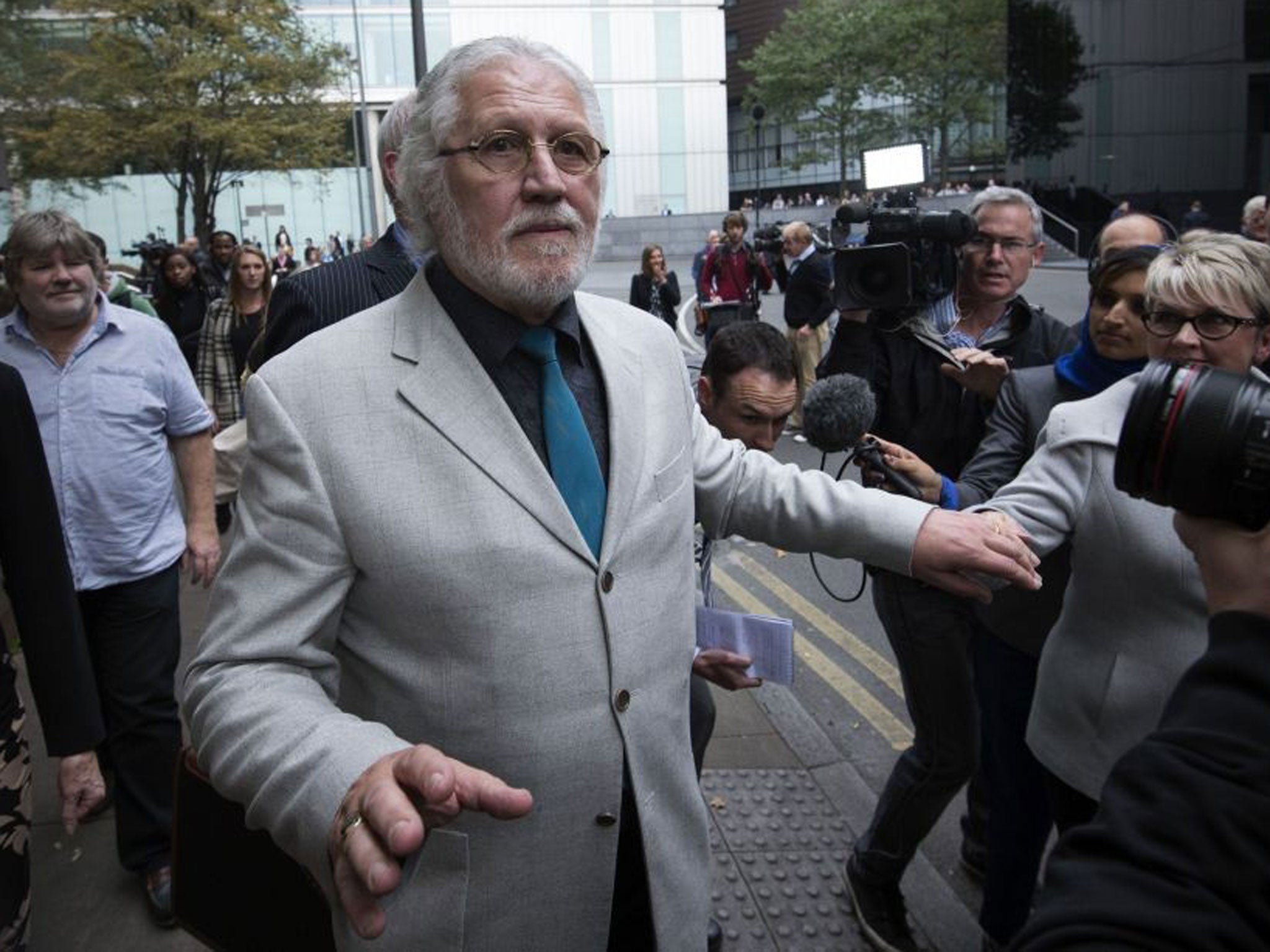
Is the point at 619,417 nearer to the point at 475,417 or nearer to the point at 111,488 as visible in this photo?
the point at 475,417

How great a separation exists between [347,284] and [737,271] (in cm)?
1055

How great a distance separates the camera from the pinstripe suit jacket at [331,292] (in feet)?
9.83

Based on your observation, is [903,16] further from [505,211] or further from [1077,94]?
[505,211]

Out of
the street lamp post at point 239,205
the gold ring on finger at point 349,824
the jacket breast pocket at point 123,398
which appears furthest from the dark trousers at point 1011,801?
the street lamp post at point 239,205

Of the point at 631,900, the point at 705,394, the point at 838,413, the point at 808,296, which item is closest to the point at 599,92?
the point at 808,296

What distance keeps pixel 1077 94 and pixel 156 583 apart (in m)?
22.7

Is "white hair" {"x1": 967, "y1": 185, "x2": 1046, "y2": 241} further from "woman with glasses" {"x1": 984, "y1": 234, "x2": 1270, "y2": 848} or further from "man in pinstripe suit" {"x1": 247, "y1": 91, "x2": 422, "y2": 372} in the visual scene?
"man in pinstripe suit" {"x1": 247, "y1": 91, "x2": 422, "y2": 372}

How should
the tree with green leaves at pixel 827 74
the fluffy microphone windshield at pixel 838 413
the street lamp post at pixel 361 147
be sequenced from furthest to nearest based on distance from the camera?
the tree with green leaves at pixel 827 74 < the street lamp post at pixel 361 147 < the fluffy microphone windshield at pixel 838 413

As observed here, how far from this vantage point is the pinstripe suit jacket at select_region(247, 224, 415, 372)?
300cm

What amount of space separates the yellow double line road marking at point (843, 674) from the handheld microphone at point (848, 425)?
187 centimetres

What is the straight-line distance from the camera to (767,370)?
2824mm

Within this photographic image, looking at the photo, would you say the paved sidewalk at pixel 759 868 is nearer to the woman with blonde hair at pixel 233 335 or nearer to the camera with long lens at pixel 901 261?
the camera with long lens at pixel 901 261

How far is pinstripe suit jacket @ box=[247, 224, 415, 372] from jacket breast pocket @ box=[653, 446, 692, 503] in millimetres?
1419

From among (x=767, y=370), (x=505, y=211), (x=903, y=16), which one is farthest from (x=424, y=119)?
(x=903, y=16)
